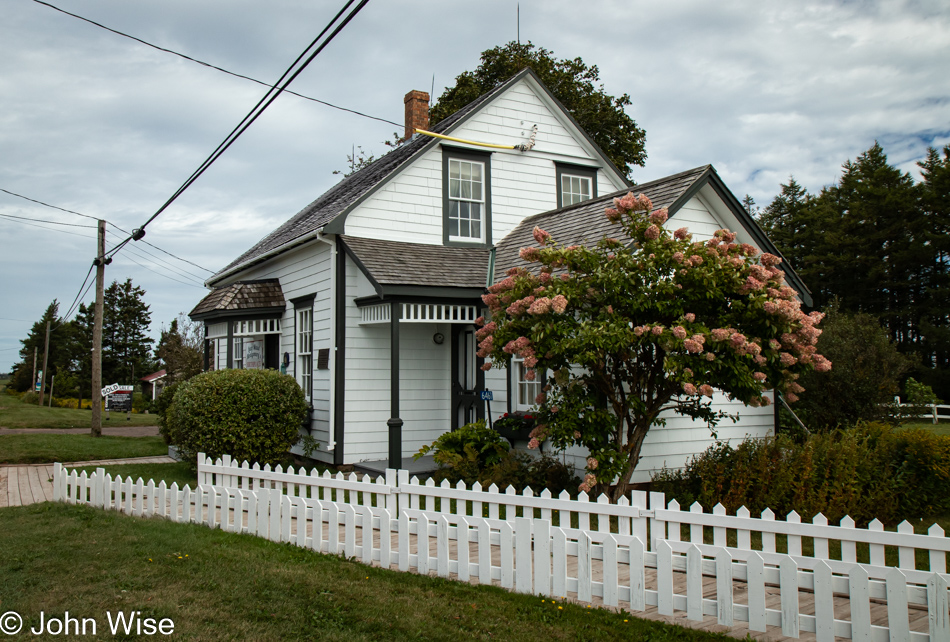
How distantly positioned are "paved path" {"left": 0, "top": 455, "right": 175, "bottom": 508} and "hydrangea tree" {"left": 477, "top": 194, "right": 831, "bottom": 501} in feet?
22.8

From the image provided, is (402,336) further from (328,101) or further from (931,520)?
(931,520)

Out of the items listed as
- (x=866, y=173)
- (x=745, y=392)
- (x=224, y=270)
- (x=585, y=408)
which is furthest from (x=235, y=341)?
(x=866, y=173)

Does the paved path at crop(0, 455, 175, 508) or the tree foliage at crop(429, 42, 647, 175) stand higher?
the tree foliage at crop(429, 42, 647, 175)

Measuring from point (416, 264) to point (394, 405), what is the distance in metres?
2.65

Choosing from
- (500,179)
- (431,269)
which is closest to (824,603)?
(431,269)

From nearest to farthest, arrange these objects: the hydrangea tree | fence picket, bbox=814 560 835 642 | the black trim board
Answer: fence picket, bbox=814 560 835 642 < the hydrangea tree < the black trim board

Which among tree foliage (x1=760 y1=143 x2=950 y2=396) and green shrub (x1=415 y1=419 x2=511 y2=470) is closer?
green shrub (x1=415 y1=419 x2=511 y2=470)

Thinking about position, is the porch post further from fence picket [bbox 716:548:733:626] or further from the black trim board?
fence picket [bbox 716:548:733:626]

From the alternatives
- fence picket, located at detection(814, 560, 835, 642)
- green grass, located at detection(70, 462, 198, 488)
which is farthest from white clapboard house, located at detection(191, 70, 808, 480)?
fence picket, located at detection(814, 560, 835, 642)

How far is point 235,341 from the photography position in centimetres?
1703

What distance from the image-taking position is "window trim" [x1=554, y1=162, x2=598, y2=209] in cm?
1491

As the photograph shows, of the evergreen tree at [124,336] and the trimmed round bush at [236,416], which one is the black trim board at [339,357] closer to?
the trimmed round bush at [236,416]

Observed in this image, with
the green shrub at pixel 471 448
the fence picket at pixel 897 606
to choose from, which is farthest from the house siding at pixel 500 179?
the fence picket at pixel 897 606

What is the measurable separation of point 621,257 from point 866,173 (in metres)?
42.9
